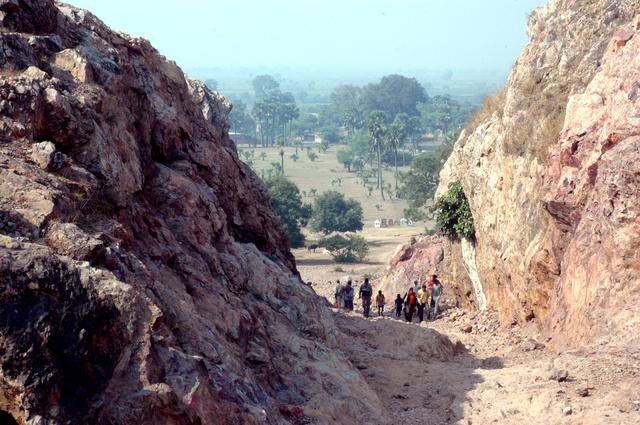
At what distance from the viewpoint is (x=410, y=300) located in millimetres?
19656

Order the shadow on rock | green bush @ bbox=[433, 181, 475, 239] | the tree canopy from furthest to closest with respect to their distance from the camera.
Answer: the tree canopy < green bush @ bbox=[433, 181, 475, 239] < the shadow on rock

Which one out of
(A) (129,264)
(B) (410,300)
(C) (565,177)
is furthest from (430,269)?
(A) (129,264)

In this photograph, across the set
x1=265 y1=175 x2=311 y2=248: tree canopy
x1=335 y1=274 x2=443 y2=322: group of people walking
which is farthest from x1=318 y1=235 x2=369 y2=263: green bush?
x1=335 y1=274 x2=443 y2=322: group of people walking

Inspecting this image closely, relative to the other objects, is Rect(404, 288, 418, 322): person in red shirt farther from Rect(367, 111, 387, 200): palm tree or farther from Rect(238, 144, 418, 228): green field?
Rect(367, 111, 387, 200): palm tree

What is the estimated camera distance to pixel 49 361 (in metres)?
6.22

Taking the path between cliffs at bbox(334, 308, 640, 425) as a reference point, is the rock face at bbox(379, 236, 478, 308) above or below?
below

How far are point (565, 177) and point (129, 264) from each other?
9.65 meters

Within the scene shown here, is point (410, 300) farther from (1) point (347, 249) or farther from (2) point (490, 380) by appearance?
(1) point (347, 249)

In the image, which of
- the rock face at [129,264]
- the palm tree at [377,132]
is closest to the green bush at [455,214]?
the rock face at [129,264]

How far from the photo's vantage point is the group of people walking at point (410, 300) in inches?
774

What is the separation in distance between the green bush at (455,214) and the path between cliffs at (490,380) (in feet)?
16.9

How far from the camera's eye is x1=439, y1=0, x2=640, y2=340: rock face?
13.0m

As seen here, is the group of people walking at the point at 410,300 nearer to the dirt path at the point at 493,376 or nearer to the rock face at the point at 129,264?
the dirt path at the point at 493,376

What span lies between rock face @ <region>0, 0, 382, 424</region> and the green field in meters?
48.4
